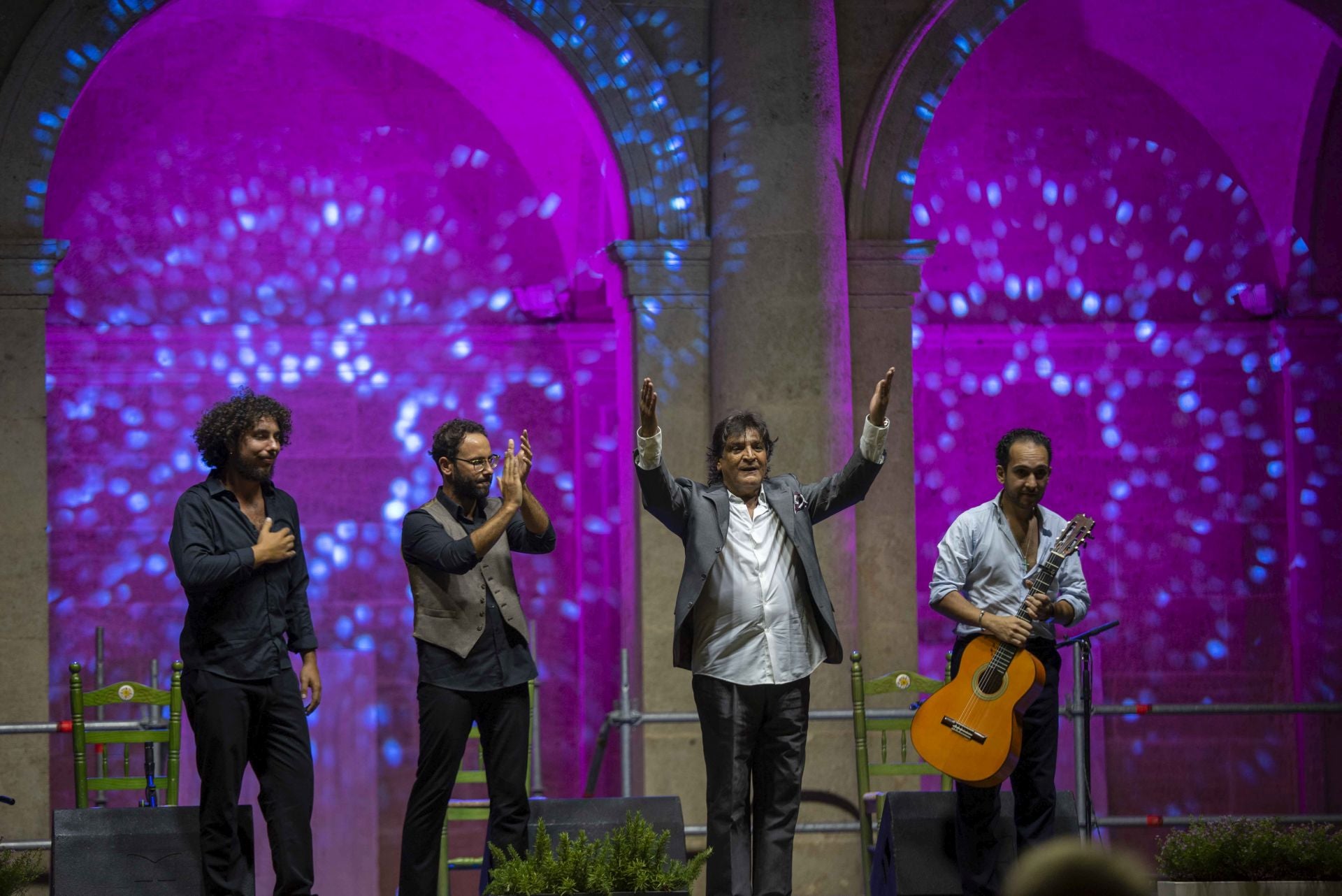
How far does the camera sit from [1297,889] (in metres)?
4.09

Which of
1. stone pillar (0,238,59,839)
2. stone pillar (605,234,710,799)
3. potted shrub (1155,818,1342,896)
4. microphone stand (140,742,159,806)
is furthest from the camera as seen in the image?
stone pillar (605,234,710,799)

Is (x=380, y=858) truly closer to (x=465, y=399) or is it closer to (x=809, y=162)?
(x=465, y=399)

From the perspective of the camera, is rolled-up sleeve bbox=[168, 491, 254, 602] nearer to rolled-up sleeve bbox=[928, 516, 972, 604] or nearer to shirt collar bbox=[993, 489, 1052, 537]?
rolled-up sleeve bbox=[928, 516, 972, 604]

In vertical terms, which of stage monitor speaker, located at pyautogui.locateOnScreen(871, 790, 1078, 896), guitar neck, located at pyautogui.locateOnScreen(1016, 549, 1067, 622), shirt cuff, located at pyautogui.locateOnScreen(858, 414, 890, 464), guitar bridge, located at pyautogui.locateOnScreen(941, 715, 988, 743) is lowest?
stage monitor speaker, located at pyautogui.locateOnScreen(871, 790, 1078, 896)

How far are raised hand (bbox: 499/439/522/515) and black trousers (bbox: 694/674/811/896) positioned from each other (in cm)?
72

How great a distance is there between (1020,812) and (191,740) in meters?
3.82

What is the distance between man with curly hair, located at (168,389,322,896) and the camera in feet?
13.7

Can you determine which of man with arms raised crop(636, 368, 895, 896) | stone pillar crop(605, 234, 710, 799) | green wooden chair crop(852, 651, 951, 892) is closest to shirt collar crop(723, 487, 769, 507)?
man with arms raised crop(636, 368, 895, 896)

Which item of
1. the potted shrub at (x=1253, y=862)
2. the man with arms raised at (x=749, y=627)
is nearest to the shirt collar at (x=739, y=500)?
the man with arms raised at (x=749, y=627)

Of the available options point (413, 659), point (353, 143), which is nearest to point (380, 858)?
point (413, 659)

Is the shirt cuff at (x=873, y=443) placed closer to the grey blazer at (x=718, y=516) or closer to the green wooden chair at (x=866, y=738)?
the grey blazer at (x=718, y=516)

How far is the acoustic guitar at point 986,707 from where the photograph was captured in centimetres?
438

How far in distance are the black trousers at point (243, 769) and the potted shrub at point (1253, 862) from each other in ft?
7.62

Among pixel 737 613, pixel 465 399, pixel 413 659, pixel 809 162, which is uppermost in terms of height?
pixel 809 162
